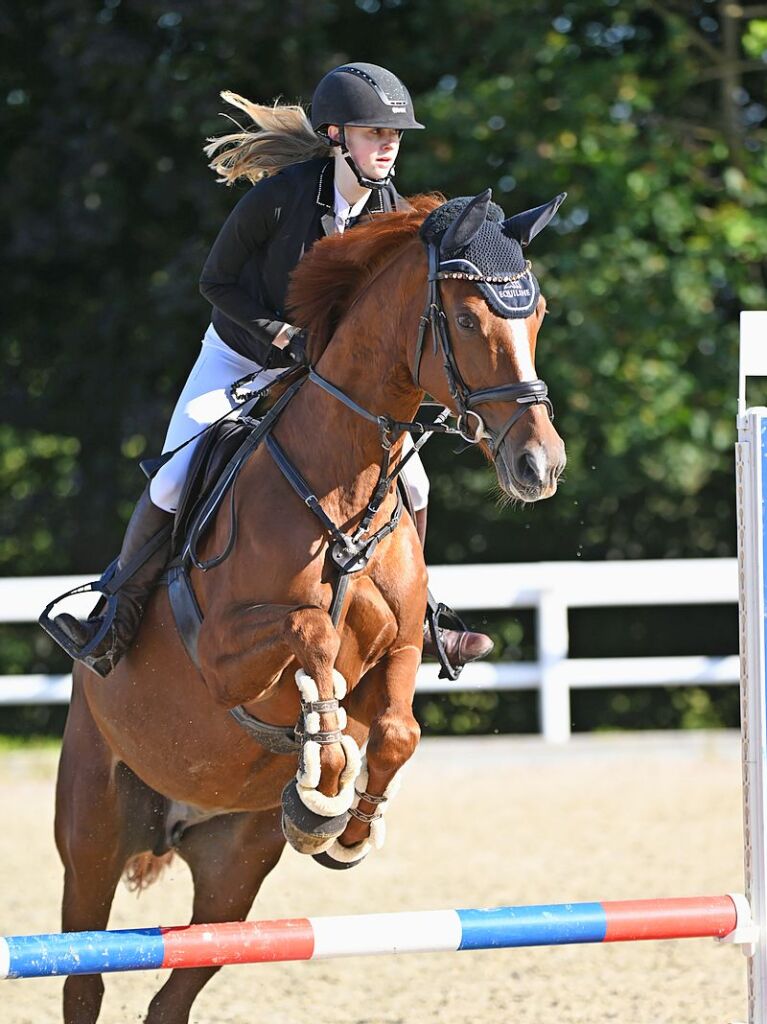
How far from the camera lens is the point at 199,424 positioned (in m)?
4.44

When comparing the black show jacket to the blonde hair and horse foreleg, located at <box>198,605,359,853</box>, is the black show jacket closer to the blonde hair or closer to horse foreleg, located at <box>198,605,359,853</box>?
the blonde hair

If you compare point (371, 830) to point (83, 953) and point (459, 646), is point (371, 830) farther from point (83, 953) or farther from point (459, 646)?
point (83, 953)

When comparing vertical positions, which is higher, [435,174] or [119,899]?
[435,174]

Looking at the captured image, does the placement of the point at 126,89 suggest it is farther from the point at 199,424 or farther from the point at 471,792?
the point at 199,424

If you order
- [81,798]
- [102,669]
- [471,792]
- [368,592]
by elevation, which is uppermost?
[368,592]

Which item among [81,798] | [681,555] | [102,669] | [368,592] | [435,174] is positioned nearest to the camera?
[368,592]

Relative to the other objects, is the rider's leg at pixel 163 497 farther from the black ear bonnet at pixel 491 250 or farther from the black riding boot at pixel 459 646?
the black ear bonnet at pixel 491 250

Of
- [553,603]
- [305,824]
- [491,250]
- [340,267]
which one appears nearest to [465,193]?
[553,603]

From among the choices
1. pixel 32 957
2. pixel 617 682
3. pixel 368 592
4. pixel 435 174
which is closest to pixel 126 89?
pixel 435 174

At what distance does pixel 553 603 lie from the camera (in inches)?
402

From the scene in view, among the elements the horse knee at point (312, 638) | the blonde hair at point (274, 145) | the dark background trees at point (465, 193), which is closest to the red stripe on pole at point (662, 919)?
the horse knee at point (312, 638)

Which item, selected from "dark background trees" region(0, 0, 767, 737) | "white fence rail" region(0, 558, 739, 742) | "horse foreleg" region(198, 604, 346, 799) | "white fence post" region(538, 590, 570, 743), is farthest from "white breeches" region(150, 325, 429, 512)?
"dark background trees" region(0, 0, 767, 737)

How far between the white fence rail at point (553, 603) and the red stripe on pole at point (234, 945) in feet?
21.7

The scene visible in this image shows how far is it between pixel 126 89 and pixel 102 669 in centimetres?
808
